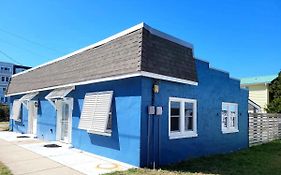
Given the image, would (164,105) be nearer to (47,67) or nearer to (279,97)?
(47,67)

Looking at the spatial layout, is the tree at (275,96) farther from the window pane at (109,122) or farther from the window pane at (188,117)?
the window pane at (109,122)

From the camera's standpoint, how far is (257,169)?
33.1 feet

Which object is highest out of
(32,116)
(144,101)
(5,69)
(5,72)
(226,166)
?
(5,69)

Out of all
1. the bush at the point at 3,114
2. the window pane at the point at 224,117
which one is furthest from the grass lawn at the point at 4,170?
the bush at the point at 3,114

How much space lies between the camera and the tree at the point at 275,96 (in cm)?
2442

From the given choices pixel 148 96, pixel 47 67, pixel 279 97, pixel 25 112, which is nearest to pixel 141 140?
pixel 148 96

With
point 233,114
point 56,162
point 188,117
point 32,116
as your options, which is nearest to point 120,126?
point 56,162

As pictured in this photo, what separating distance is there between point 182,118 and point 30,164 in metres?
5.94

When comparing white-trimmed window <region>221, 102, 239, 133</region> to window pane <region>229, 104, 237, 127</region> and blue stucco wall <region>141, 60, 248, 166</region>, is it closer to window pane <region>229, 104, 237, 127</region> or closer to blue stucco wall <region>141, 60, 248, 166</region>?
window pane <region>229, 104, 237, 127</region>

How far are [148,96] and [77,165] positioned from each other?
11.2 ft

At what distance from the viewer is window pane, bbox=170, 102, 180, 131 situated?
35.8 feet

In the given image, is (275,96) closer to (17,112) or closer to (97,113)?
(97,113)

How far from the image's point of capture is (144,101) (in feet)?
30.9

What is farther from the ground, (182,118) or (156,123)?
(182,118)
